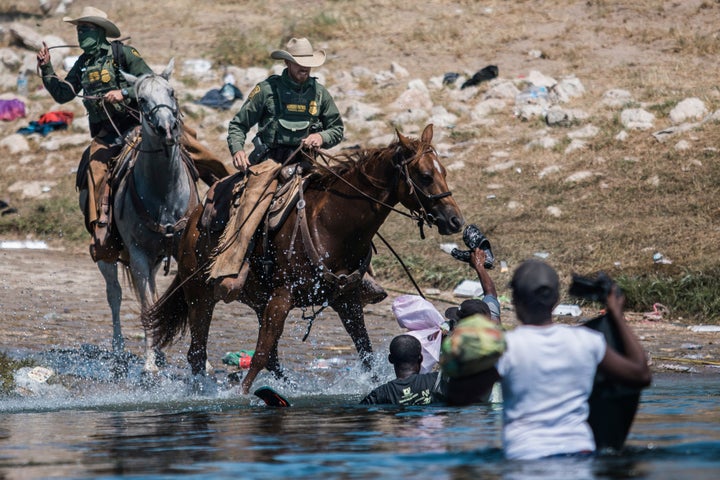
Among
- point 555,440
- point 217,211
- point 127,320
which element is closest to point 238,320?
point 127,320

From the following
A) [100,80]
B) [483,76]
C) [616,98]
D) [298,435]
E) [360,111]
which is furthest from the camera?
[483,76]

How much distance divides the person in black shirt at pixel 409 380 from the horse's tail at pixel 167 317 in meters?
2.79

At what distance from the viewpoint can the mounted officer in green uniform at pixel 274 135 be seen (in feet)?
32.0

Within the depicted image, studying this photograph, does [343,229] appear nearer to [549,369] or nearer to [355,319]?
[355,319]

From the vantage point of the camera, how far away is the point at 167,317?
35.9 ft

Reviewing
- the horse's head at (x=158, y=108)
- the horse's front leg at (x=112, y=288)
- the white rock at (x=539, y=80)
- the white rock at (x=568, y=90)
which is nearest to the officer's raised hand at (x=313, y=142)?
the horse's head at (x=158, y=108)

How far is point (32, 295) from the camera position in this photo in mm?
14359

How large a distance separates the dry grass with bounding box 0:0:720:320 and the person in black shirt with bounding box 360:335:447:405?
4785mm

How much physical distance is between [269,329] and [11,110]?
15.2 metres

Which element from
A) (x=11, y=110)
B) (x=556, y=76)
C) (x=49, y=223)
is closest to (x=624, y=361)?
(x=49, y=223)

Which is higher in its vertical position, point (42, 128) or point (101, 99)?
point (42, 128)

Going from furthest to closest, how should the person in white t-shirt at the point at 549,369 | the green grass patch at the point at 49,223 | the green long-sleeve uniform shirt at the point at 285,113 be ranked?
the green grass patch at the point at 49,223 → the green long-sleeve uniform shirt at the point at 285,113 → the person in white t-shirt at the point at 549,369

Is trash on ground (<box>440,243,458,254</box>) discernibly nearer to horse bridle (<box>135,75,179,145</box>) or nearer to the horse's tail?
the horse's tail

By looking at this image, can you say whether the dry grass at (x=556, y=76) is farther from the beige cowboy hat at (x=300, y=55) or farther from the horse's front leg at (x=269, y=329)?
the horse's front leg at (x=269, y=329)
